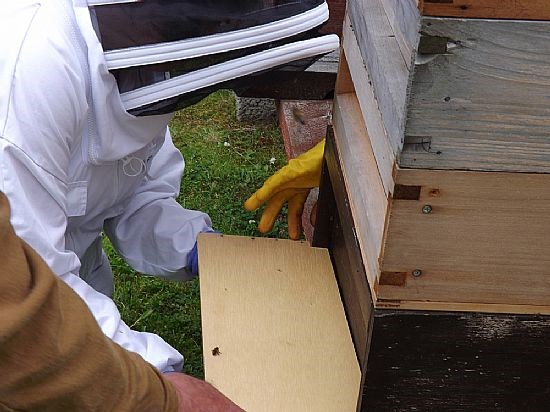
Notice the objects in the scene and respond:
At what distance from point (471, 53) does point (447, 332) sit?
0.50 metres

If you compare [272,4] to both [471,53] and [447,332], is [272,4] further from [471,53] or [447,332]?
[447,332]

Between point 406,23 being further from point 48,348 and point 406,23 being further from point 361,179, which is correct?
point 48,348

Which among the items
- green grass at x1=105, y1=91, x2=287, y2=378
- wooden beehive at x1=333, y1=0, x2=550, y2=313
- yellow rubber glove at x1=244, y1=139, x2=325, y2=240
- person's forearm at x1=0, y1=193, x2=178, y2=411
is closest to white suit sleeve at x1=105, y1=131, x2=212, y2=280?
yellow rubber glove at x1=244, y1=139, x2=325, y2=240

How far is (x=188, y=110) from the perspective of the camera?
413 centimetres

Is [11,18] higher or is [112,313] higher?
[11,18]

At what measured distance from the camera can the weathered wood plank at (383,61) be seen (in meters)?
1.26

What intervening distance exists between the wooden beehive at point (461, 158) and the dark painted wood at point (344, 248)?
4.2 inches

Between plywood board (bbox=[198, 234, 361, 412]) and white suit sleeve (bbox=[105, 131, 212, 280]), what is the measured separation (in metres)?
0.26

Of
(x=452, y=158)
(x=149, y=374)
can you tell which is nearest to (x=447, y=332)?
(x=452, y=158)

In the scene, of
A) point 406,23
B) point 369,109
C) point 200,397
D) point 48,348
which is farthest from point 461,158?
point 48,348

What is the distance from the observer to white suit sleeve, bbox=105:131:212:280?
7.06 ft

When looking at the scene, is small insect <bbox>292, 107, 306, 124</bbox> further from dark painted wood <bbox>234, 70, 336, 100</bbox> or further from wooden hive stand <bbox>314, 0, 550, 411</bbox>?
wooden hive stand <bbox>314, 0, 550, 411</bbox>

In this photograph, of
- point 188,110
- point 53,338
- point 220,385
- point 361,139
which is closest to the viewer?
point 53,338

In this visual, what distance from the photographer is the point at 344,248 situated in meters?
1.81
